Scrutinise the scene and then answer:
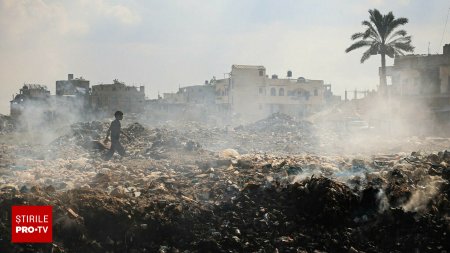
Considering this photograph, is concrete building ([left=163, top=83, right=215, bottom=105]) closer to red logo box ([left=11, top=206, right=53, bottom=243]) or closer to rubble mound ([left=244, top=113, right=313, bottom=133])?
rubble mound ([left=244, top=113, right=313, bottom=133])

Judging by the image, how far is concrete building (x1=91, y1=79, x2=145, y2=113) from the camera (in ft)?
128

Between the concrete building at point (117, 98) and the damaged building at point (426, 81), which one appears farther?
the concrete building at point (117, 98)

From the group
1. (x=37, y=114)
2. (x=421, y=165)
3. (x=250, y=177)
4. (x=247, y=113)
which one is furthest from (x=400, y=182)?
(x=247, y=113)

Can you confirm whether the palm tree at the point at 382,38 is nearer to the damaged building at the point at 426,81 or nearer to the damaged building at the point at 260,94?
the damaged building at the point at 426,81

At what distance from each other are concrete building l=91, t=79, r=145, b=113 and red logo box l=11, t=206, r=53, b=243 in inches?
1336

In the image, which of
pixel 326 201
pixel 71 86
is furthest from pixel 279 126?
pixel 71 86

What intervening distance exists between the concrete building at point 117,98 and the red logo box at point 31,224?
33.9 metres

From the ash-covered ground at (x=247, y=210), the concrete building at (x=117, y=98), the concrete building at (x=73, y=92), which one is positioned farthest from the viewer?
the concrete building at (x=117, y=98)

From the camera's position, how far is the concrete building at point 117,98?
128 ft

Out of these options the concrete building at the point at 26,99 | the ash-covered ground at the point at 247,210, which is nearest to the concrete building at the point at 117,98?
the concrete building at the point at 26,99

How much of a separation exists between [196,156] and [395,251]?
747cm

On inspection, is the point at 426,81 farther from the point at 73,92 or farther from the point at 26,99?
the point at 26,99

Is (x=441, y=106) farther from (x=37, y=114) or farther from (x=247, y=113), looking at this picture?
(x=37, y=114)

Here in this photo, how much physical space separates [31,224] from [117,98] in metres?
35.5
